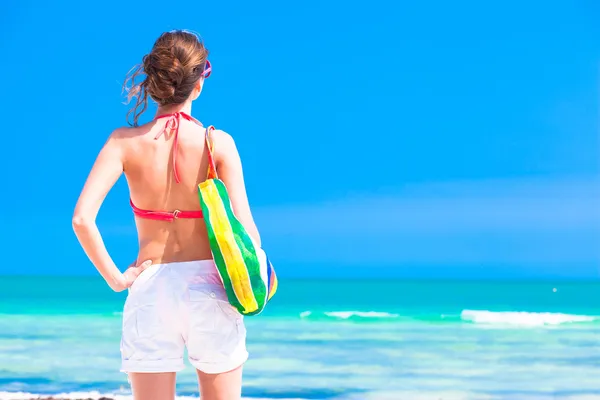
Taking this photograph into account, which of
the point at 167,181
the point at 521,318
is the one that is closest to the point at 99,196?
the point at 167,181

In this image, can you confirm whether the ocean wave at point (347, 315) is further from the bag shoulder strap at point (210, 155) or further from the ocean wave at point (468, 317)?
the bag shoulder strap at point (210, 155)

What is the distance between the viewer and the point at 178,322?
236cm

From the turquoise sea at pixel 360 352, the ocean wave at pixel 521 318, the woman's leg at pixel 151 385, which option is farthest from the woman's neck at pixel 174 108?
the ocean wave at pixel 521 318

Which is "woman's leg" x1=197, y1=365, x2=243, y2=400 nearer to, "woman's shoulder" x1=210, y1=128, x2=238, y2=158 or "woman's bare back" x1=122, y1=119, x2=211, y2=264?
"woman's bare back" x1=122, y1=119, x2=211, y2=264

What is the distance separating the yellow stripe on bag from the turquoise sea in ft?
13.3

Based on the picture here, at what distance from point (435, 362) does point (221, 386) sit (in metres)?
7.37

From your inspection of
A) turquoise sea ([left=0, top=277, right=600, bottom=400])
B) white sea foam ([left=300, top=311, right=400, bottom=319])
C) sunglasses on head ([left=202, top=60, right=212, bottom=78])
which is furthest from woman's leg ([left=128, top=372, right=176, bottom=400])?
white sea foam ([left=300, top=311, right=400, bottom=319])

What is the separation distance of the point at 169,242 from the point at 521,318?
63.3 feet

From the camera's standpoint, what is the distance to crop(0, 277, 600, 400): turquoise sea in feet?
24.2

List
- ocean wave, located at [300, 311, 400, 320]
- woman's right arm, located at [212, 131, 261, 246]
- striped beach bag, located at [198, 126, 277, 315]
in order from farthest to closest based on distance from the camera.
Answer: ocean wave, located at [300, 311, 400, 320] < woman's right arm, located at [212, 131, 261, 246] < striped beach bag, located at [198, 126, 277, 315]

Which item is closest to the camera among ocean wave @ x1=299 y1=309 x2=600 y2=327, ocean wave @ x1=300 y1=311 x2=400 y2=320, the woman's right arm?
the woman's right arm

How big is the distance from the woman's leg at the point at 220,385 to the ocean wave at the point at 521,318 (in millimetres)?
16584

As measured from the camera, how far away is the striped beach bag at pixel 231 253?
229 centimetres

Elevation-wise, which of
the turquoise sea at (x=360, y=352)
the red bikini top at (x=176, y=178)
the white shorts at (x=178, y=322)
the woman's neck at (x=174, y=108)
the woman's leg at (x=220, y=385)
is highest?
the turquoise sea at (x=360, y=352)
